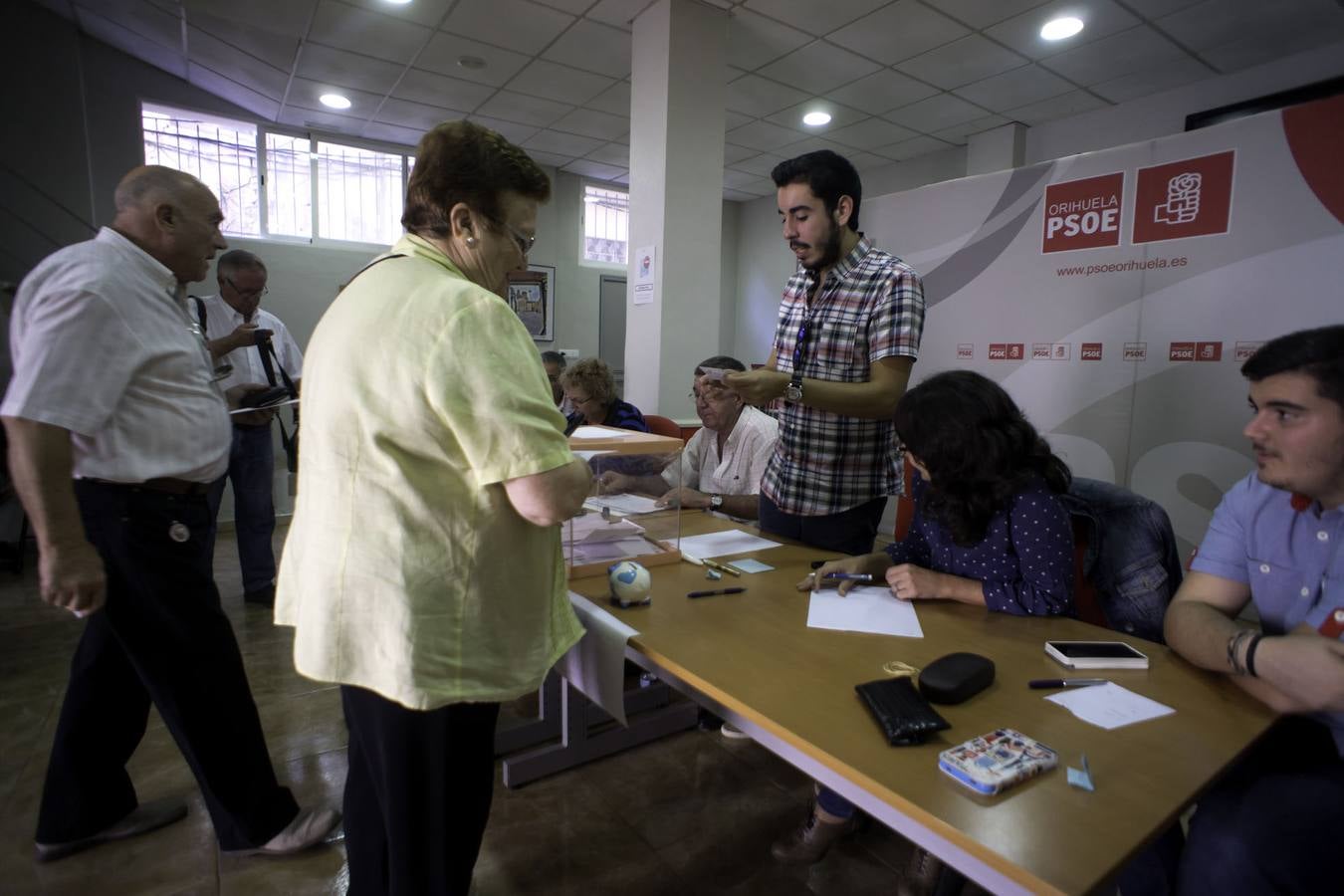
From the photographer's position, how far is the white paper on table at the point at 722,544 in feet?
5.88

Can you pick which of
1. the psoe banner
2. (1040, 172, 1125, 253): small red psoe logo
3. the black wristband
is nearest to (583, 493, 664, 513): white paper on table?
the black wristband

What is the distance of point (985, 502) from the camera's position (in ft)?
4.50

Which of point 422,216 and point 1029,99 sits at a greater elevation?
point 1029,99

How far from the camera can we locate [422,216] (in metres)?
1.01

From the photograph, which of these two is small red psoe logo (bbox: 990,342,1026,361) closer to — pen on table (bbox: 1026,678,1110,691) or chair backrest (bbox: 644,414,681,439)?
chair backrest (bbox: 644,414,681,439)

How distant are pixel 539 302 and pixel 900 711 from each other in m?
6.06

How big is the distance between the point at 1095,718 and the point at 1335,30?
15.6 feet

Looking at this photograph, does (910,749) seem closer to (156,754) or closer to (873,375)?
(873,375)

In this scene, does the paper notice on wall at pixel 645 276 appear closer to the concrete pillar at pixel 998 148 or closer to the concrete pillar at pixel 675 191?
the concrete pillar at pixel 675 191

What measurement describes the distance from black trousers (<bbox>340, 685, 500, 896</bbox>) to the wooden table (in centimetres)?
32

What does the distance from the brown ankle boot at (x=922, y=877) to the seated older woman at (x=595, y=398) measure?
1.78 metres

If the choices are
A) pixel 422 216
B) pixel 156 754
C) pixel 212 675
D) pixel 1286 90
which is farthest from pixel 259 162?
pixel 1286 90

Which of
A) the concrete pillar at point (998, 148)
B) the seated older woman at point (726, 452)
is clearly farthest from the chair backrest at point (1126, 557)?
the concrete pillar at point (998, 148)

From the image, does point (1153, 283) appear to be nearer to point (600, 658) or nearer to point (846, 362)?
point (846, 362)
